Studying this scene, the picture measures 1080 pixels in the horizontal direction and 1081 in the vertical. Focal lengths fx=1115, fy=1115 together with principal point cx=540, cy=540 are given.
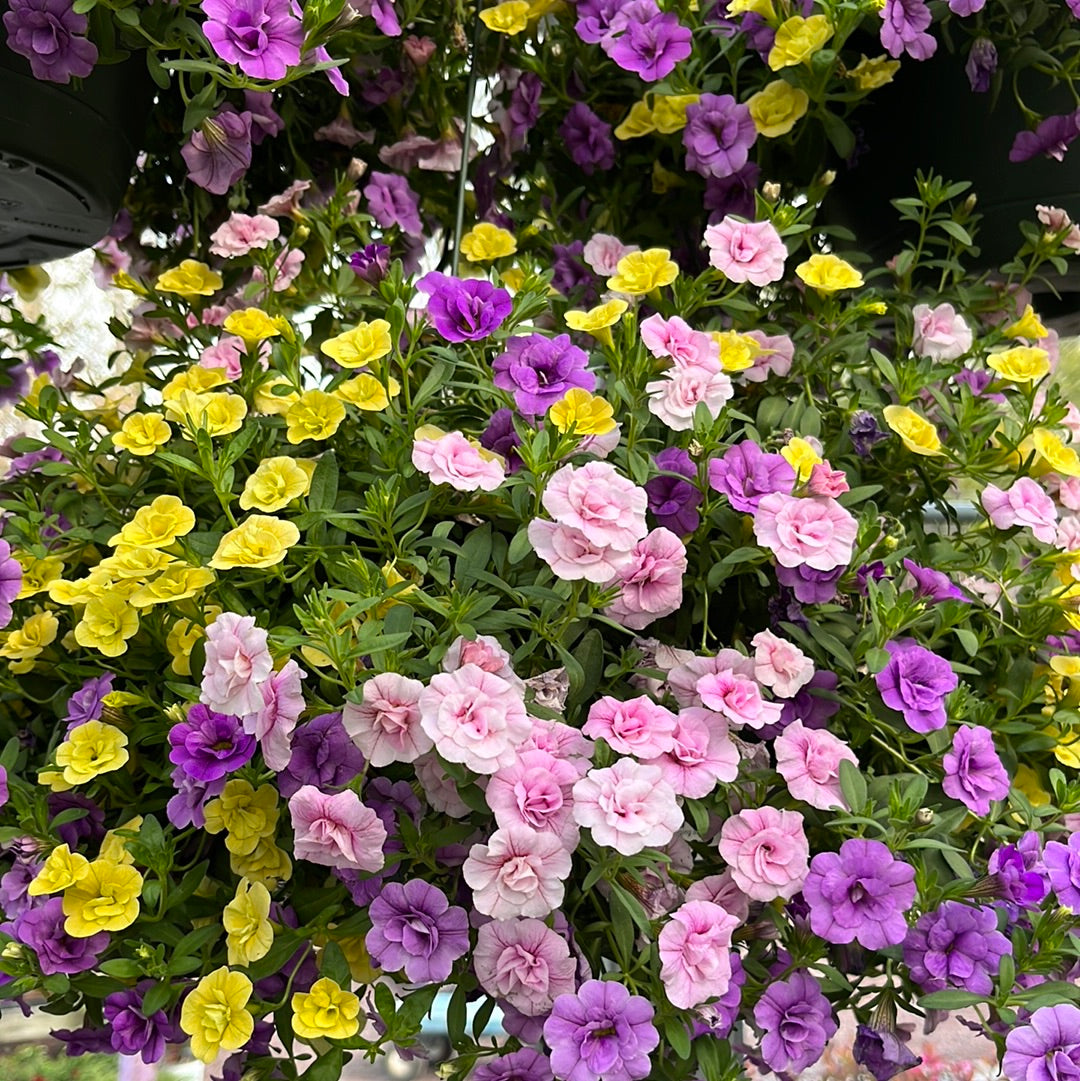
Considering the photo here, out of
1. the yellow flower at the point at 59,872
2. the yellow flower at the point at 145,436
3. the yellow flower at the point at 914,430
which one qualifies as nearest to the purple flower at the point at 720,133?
the yellow flower at the point at 914,430

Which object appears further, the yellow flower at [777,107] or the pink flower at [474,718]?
the yellow flower at [777,107]

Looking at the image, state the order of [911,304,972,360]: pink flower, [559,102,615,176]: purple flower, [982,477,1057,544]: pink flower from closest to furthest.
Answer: [982,477,1057,544]: pink flower
[911,304,972,360]: pink flower
[559,102,615,176]: purple flower

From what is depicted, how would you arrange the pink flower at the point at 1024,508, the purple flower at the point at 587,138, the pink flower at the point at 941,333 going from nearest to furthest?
the pink flower at the point at 1024,508 < the pink flower at the point at 941,333 < the purple flower at the point at 587,138

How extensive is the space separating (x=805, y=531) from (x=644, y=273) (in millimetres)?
238

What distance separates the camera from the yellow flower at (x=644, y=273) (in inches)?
31.0

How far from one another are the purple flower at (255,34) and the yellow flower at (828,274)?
1.28 ft

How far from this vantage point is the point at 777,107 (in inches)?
35.6

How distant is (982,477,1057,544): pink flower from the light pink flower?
221 mm

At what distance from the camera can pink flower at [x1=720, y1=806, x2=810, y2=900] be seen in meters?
0.61

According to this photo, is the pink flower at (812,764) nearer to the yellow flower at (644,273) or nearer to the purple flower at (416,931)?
the purple flower at (416,931)

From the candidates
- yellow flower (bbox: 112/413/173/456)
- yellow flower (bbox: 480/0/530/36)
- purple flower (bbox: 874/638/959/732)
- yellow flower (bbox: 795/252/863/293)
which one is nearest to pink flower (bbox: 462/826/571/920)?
purple flower (bbox: 874/638/959/732)

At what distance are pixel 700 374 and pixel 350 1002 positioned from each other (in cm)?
43

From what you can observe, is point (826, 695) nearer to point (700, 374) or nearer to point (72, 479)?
point (700, 374)

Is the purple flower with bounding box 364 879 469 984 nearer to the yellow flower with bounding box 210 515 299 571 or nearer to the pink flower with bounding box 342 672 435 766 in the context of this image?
the pink flower with bounding box 342 672 435 766
